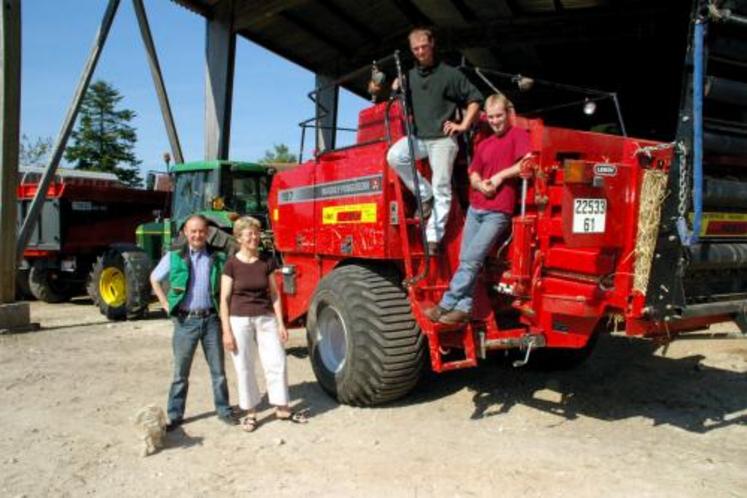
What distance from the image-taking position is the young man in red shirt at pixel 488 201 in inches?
177

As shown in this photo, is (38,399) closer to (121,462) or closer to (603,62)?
(121,462)

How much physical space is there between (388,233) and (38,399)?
3.31 m

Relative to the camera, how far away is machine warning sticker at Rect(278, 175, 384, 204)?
5.18 meters

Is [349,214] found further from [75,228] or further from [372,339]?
[75,228]

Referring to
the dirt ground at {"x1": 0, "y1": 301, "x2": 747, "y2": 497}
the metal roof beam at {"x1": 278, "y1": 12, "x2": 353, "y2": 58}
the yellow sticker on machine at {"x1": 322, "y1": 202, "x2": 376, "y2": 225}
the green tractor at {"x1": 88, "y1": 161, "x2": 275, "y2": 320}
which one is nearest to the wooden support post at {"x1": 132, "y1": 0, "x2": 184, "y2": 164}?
the metal roof beam at {"x1": 278, "y1": 12, "x2": 353, "y2": 58}

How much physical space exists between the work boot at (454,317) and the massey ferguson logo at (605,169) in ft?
4.13

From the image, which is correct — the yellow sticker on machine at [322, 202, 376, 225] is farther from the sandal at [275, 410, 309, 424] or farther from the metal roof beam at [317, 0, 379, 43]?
the metal roof beam at [317, 0, 379, 43]

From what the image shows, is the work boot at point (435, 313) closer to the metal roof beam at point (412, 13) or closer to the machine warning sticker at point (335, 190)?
the machine warning sticker at point (335, 190)

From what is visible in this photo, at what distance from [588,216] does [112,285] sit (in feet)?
28.7

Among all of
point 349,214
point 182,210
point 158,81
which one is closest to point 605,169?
point 349,214

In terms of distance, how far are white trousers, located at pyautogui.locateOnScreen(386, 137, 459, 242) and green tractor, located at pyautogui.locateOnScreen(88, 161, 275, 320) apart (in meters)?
5.12

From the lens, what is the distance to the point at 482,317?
4816 mm

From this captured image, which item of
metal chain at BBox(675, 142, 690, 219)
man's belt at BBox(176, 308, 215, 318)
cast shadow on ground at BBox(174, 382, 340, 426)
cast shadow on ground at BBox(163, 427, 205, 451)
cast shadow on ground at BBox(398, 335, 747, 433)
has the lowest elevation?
cast shadow on ground at BBox(163, 427, 205, 451)

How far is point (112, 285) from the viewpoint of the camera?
10852mm
